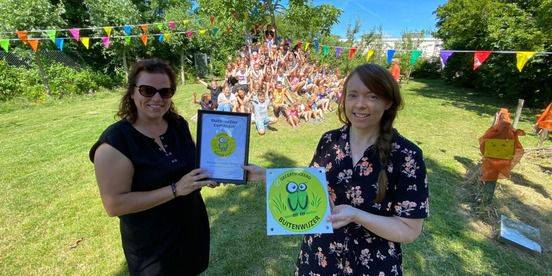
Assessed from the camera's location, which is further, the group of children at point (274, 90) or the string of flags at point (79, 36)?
the string of flags at point (79, 36)

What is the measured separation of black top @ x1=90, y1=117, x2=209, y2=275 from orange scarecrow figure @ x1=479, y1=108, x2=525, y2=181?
4.29 metres

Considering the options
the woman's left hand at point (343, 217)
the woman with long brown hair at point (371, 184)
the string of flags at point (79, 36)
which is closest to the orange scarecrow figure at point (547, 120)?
the woman with long brown hair at point (371, 184)

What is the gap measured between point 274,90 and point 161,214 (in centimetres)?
842

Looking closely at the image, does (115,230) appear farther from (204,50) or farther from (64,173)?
(204,50)

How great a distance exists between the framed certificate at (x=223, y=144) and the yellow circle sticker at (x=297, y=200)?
364mm

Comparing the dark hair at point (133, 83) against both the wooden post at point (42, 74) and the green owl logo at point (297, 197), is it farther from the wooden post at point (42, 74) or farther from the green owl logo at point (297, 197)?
the wooden post at point (42, 74)

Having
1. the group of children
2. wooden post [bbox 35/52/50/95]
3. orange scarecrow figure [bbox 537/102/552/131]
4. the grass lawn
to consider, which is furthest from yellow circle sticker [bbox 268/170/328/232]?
wooden post [bbox 35/52/50/95]

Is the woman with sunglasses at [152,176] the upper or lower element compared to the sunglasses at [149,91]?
lower

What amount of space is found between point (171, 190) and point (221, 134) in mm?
401

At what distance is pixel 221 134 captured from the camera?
5.80 feet

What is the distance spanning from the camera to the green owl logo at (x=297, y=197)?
1.48 metres

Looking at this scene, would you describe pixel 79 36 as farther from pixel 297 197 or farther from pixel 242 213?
pixel 297 197

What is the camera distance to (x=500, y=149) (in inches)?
173

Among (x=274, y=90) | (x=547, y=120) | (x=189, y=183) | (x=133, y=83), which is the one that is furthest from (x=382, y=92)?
(x=274, y=90)
